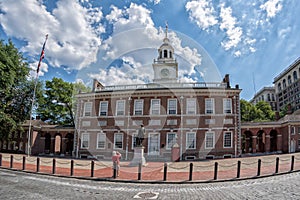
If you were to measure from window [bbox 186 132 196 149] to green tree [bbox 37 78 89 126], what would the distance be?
Answer: 74.3 feet

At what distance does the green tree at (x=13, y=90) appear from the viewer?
23.8m

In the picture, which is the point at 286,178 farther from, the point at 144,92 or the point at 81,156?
the point at 81,156

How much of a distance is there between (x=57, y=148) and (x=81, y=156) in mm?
9888

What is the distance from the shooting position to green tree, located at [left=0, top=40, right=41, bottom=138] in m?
23.8

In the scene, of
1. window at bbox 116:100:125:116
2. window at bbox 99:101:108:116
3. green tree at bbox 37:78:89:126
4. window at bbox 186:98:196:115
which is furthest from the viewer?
green tree at bbox 37:78:89:126

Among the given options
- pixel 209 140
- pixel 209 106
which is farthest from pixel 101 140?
pixel 209 106

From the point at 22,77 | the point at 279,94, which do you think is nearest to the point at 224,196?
the point at 22,77

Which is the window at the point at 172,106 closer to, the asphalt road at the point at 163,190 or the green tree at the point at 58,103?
the asphalt road at the point at 163,190

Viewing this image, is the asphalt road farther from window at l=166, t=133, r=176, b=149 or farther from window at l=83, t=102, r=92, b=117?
window at l=83, t=102, r=92, b=117

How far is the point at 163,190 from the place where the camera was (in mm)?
9141

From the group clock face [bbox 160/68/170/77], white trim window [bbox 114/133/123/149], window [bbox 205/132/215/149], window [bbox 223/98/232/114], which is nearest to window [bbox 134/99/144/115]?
white trim window [bbox 114/133/123/149]

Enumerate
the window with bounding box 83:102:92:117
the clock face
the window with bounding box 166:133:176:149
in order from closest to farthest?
the window with bounding box 166:133:176:149
the window with bounding box 83:102:92:117
the clock face

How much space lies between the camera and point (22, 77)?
2745cm

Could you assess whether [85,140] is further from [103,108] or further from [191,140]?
[191,140]
